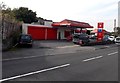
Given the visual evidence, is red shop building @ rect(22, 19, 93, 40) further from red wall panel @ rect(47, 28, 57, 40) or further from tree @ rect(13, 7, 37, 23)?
tree @ rect(13, 7, 37, 23)

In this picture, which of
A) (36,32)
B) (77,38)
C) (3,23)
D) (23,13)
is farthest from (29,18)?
(3,23)

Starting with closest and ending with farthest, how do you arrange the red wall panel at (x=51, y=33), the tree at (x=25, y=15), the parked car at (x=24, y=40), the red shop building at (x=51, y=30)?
1. the parked car at (x=24, y=40)
2. the red shop building at (x=51, y=30)
3. the red wall panel at (x=51, y=33)
4. the tree at (x=25, y=15)

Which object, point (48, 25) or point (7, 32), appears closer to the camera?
point (7, 32)

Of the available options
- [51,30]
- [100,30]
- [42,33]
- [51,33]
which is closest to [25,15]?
[51,30]

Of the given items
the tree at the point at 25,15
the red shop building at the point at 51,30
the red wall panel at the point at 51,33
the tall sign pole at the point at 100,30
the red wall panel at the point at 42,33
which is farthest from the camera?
the tree at the point at 25,15

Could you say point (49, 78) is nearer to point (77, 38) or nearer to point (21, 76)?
point (21, 76)

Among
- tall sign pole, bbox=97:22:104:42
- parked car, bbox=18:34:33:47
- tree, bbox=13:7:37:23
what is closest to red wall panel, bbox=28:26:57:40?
tall sign pole, bbox=97:22:104:42

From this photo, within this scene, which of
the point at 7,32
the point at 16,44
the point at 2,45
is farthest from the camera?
the point at 16,44

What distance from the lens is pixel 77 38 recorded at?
40531mm

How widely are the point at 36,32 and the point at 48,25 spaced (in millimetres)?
4888

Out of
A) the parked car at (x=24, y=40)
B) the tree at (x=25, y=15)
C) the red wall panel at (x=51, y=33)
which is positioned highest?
the tree at (x=25, y=15)

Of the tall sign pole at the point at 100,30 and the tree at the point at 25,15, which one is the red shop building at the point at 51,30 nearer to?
the tall sign pole at the point at 100,30

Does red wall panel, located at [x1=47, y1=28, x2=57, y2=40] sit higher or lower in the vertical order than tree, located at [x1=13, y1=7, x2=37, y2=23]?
lower

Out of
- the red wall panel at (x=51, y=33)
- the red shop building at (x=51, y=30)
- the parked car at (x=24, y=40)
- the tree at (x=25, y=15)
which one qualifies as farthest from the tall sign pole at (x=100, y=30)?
the tree at (x=25, y=15)
